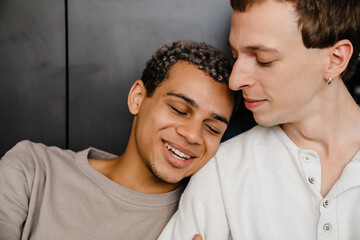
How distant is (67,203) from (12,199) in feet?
0.60

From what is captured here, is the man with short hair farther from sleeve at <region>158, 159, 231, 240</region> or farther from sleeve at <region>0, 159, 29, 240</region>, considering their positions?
sleeve at <region>0, 159, 29, 240</region>

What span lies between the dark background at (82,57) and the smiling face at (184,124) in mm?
350

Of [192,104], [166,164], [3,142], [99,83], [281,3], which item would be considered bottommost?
[3,142]

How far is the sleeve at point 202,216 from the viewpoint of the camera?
121 centimetres

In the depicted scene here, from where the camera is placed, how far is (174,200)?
4.52 ft

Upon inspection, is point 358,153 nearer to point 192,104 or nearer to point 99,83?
point 192,104

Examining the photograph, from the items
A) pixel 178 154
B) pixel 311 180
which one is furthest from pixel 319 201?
pixel 178 154

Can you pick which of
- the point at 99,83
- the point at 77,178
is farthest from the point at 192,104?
the point at 99,83

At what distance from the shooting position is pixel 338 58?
1164 millimetres

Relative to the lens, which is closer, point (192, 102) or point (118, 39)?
point (192, 102)

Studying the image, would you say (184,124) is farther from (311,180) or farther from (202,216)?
(311,180)

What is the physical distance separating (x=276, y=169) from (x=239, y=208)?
0.19 metres

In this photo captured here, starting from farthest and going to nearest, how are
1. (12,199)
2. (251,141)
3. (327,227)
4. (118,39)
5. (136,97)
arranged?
(118,39), (136,97), (251,141), (12,199), (327,227)

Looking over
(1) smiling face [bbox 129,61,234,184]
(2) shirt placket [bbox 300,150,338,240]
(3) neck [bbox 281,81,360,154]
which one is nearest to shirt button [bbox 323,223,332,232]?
(2) shirt placket [bbox 300,150,338,240]
